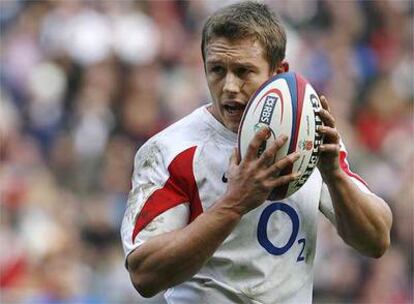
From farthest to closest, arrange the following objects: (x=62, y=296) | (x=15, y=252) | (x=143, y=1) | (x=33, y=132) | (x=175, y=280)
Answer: (x=143, y=1) → (x=33, y=132) → (x=15, y=252) → (x=62, y=296) → (x=175, y=280)

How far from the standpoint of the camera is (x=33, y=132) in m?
11.7

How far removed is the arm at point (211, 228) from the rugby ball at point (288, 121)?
0.05 metres

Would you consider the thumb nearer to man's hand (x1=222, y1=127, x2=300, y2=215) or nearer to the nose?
man's hand (x1=222, y1=127, x2=300, y2=215)

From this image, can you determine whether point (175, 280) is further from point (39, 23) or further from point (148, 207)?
point (39, 23)

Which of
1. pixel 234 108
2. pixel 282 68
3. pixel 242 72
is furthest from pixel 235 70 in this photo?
pixel 282 68

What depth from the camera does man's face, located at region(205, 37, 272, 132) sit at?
4.75m

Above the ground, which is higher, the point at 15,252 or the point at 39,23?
the point at 39,23

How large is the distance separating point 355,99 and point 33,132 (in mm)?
3243

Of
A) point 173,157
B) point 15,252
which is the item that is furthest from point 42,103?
point 173,157

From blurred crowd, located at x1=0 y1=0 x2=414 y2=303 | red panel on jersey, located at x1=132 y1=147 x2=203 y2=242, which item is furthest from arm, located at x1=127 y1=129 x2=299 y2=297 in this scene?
blurred crowd, located at x1=0 y1=0 x2=414 y2=303

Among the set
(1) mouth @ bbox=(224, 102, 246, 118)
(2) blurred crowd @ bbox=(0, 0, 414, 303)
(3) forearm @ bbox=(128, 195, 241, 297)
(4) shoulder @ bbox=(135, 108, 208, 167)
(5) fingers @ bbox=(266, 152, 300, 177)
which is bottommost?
(3) forearm @ bbox=(128, 195, 241, 297)

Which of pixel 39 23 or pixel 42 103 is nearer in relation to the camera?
pixel 42 103

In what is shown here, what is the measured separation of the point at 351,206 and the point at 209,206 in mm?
546

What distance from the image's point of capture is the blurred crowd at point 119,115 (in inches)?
401
